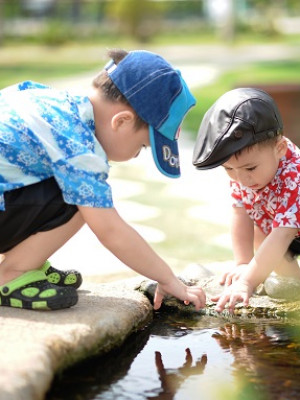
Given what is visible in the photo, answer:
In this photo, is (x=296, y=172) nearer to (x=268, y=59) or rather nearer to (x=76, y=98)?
(x=76, y=98)

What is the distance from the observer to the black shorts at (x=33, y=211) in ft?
8.41

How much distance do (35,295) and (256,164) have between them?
33.2 inches

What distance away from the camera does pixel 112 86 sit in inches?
102

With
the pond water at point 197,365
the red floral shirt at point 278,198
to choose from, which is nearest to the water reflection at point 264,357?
the pond water at point 197,365

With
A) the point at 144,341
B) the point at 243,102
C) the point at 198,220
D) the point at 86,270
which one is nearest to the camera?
the point at 144,341

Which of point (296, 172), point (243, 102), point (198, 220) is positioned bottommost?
point (198, 220)

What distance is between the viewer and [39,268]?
269 cm

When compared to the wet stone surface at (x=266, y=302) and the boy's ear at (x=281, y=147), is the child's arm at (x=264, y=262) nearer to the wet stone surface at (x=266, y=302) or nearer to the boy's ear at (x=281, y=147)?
the wet stone surface at (x=266, y=302)

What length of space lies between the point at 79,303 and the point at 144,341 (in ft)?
0.73

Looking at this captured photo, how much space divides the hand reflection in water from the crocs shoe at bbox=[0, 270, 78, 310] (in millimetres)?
305

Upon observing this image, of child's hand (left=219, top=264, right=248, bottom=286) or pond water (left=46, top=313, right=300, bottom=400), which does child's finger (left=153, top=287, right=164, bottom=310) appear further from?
child's hand (left=219, top=264, right=248, bottom=286)

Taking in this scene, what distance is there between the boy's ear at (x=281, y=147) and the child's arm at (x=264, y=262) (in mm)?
260

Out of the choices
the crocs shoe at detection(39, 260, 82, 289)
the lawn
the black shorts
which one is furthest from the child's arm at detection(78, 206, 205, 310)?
the lawn

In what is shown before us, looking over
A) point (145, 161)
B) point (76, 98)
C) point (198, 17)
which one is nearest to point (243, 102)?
point (76, 98)
